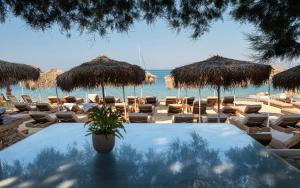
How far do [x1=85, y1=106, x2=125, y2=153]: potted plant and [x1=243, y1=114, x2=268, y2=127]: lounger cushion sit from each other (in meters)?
5.74

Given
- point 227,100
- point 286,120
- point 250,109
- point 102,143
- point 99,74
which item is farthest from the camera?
point 227,100

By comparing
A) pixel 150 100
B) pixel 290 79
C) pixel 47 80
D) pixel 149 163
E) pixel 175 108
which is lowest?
pixel 175 108

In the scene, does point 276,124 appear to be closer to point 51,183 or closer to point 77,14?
point 77,14

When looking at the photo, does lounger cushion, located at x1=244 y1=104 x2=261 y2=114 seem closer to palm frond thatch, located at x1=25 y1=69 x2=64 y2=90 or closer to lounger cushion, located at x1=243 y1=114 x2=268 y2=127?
lounger cushion, located at x1=243 y1=114 x2=268 y2=127

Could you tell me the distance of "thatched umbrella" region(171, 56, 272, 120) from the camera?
21.3 ft

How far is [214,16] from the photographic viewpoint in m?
A: 2.99

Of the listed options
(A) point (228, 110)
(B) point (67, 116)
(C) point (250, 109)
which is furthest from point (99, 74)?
(C) point (250, 109)

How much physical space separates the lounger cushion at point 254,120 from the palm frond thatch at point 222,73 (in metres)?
0.97

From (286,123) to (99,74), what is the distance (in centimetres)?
507

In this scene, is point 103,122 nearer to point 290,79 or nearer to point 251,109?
point 290,79

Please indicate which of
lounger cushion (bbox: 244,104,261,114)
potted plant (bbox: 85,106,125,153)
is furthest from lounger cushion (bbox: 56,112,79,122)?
lounger cushion (bbox: 244,104,261,114)

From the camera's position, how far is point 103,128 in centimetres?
276

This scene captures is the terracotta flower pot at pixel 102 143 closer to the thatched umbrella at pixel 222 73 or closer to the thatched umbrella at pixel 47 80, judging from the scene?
the thatched umbrella at pixel 222 73

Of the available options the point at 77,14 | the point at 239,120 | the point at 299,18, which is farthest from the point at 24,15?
the point at 239,120
